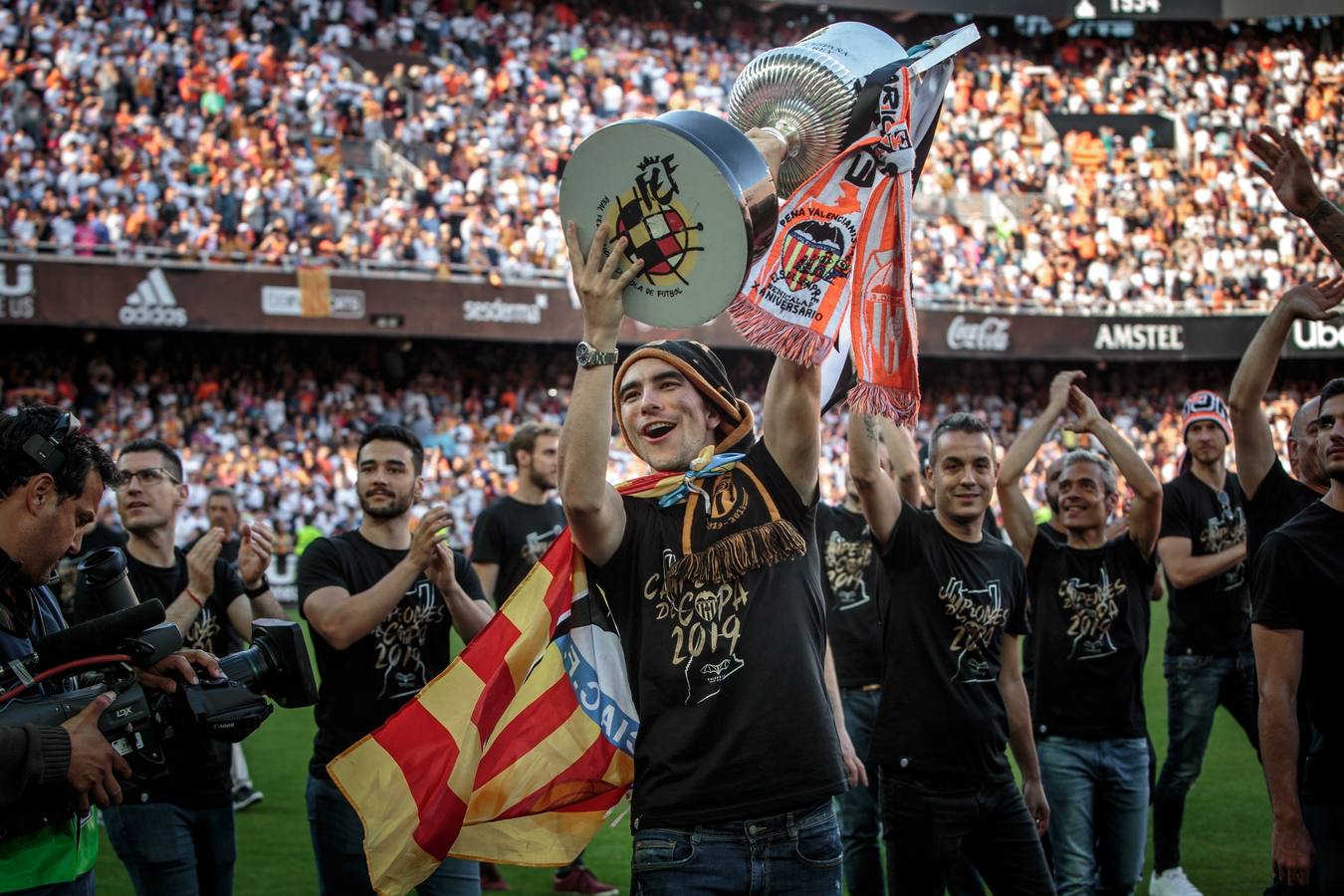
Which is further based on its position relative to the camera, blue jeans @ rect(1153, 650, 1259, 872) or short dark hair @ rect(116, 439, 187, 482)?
blue jeans @ rect(1153, 650, 1259, 872)

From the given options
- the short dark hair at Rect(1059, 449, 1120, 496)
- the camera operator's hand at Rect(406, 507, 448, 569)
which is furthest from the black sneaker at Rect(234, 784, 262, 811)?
the short dark hair at Rect(1059, 449, 1120, 496)

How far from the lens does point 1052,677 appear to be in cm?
555

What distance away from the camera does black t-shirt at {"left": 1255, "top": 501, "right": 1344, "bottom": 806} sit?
371 cm

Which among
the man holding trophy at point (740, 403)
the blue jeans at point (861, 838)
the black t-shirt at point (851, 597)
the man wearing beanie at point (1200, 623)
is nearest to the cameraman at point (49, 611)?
the man holding trophy at point (740, 403)

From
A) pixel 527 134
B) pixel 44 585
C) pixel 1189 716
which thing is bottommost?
pixel 1189 716

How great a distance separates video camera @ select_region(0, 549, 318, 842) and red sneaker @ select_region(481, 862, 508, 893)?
400 centimetres

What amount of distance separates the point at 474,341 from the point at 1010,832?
23.1 m

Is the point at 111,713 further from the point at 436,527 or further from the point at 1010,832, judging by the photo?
the point at 1010,832

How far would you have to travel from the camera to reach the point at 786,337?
3.18 m

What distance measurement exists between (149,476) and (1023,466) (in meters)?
3.55

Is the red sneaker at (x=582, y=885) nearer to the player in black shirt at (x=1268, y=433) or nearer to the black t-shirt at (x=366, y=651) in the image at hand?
the black t-shirt at (x=366, y=651)

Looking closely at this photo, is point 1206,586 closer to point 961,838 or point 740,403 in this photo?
point 961,838

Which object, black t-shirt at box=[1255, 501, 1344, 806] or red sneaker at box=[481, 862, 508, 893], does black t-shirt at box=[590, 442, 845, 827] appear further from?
red sneaker at box=[481, 862, 508, 893]

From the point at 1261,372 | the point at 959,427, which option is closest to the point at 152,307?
the point at 959,427
